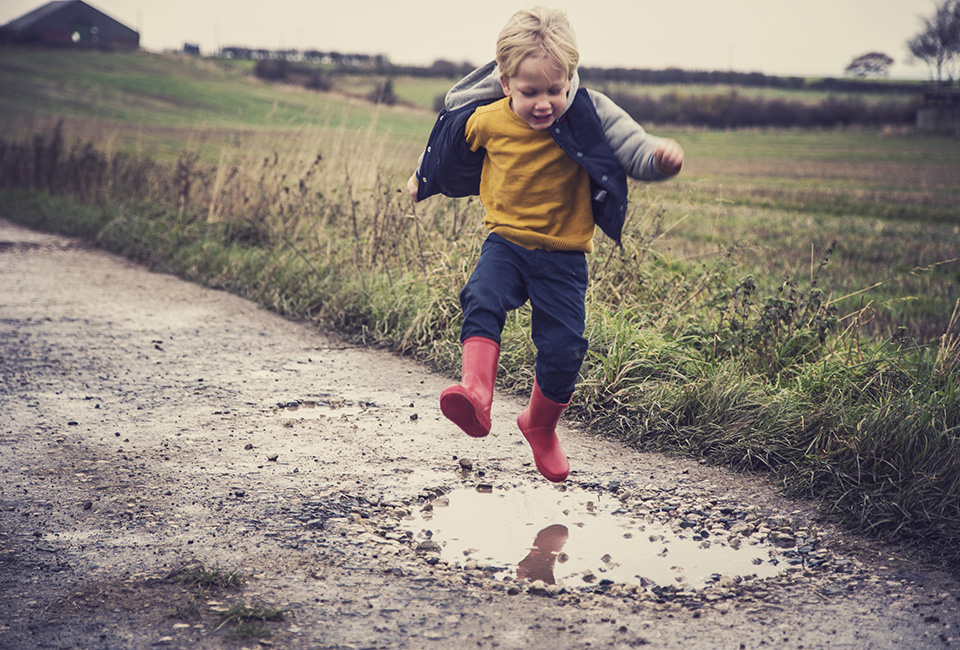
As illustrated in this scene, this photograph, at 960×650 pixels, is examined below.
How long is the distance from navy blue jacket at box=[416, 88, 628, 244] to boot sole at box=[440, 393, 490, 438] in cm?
83

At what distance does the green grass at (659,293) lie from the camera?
387 centimetres

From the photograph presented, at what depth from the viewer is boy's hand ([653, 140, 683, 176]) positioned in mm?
2831

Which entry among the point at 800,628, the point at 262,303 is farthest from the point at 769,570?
the point at 262,303

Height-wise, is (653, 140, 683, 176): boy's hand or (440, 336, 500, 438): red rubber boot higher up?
(653, 140, 683, 176): boy's hand

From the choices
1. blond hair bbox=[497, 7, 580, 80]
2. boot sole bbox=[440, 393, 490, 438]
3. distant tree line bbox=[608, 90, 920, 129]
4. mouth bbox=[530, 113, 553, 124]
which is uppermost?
distant tree line bbox=[608, 90, 920, 129]

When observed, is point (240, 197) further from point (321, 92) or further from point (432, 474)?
point (321, 92)

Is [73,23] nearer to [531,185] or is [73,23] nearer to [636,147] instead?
[531,185]

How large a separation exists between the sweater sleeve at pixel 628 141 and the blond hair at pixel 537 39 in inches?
9.4

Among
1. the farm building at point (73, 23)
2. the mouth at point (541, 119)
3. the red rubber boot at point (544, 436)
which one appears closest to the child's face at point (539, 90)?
the mouth at point (541, 119)

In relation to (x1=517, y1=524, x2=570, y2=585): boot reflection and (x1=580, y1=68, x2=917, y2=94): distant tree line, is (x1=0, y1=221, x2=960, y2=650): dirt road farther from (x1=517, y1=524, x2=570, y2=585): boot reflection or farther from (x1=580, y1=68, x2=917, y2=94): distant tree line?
(x1=580, y1=68, x2=917, y2=94): distant tree line

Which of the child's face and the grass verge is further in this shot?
the grass verge

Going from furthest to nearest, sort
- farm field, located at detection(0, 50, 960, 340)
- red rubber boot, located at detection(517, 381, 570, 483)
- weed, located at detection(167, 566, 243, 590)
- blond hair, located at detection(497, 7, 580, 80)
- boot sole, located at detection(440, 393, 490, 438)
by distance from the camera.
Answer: farm field, located at detection(0, 50, 960, 340) < red rubber boot, located at detection(517, 381, 570, 483) < boot sole, located at detection(440, 393, 490, 438) < blond hair, located at detection(497, 7, 580, 80) < weed, located at detection(167, 566, 243, 590)

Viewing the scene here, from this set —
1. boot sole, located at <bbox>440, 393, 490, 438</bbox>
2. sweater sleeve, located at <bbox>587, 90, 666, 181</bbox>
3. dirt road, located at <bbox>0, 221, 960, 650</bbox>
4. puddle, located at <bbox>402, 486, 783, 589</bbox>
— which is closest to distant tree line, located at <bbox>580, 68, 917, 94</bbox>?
dirt road, located at <bbox>0, 221, 960, 650</bbox>

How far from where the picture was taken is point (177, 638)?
244cm
